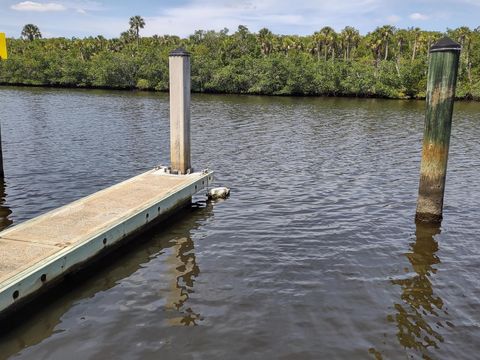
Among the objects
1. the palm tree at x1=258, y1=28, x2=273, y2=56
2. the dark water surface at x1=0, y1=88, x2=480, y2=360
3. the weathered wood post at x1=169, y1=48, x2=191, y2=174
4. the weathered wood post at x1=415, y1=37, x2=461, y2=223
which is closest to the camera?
the dark water surface at x1=0, y1=88, x2=480, y2=360

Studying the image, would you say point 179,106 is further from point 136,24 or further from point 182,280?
point 136,24

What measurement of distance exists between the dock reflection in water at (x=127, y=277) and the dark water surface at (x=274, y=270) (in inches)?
1.2

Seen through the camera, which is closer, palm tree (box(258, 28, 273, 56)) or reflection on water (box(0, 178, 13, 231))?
reflection on water (box(0, 178, 13, 231))

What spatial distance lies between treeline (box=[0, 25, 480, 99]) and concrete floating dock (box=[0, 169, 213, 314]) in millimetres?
59881

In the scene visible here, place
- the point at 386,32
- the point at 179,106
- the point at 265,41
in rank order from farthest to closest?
1. the point at 265,41
2. the point at 386,32
3. the point at 179,106

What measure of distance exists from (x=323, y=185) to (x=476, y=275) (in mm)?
7266

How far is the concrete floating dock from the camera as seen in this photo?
23.7 feet

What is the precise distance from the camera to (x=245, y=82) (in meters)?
72.9

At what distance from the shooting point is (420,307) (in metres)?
8.04

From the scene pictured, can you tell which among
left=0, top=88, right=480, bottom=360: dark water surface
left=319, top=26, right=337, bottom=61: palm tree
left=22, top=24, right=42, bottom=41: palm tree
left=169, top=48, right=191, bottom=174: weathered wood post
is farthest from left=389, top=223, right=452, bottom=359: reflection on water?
left=22, top=24, right=42, bottom=41: palm tree

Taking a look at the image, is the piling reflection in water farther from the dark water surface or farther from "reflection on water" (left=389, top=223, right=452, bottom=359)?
"reflection on water" (left=389, top=223, right=452, bottom=359)

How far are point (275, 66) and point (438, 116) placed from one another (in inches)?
2509

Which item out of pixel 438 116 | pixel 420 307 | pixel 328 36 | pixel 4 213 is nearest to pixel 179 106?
pixel 4 213

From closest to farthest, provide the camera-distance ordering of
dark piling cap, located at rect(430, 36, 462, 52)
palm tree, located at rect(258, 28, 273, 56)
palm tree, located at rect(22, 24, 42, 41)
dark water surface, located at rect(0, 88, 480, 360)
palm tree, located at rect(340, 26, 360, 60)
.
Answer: dark water surface, located at rect(0, 88, 480, 360)
dark piling cap, located at rect(430, 36, 462, 52)
palm tree, located at rect(340, 26, 360, 60)
palm tree, located at rect(258, 28, 273, 56)
palm tree, located at rect(22, 24, 42, 41)
